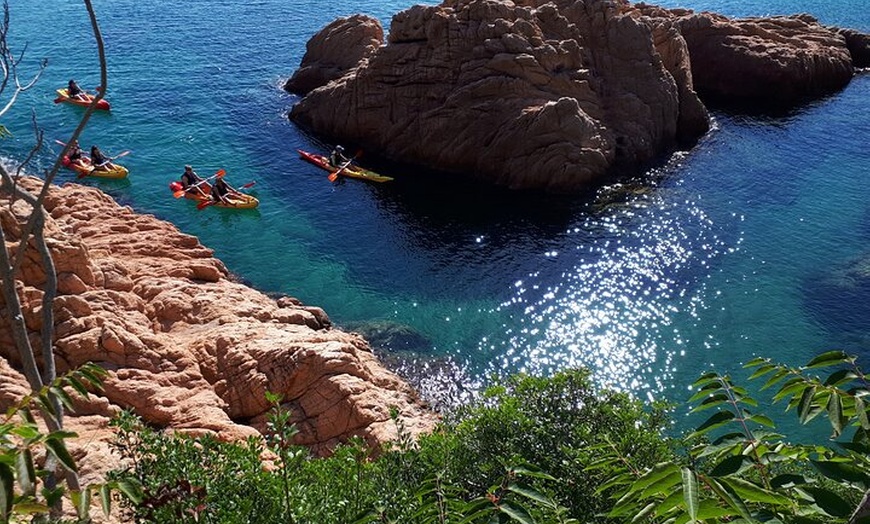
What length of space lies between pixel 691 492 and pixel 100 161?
37869 mm

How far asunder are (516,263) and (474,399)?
29.1ft

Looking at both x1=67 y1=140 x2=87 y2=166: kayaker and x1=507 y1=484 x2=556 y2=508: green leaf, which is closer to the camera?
x1=507 y1=484 x2=556 y2=508: green leaf

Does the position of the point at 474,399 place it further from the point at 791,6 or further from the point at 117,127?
the point at 791,6

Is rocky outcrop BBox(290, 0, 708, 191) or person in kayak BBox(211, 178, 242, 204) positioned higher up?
rocky outcrop BBox(290, 0, 708, 191)

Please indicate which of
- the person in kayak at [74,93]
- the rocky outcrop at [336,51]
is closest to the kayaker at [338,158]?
the rocky outcrop at [336,51]

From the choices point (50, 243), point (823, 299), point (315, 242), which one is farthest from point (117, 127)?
point (823, 299)

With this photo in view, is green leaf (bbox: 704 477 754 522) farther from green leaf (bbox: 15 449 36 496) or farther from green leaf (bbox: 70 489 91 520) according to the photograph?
green leaf (bbox: 70 489 91 520)

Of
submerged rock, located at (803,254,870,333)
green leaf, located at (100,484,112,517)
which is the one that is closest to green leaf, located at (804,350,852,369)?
green leaf, located at (100,484,112,517)

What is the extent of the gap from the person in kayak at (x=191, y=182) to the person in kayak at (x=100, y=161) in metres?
3.81

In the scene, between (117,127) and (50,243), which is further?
(117,127)

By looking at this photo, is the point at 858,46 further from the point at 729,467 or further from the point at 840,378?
the point at 729,467

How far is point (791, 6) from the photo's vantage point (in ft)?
216

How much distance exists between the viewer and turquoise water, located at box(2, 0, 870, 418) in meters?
27.3

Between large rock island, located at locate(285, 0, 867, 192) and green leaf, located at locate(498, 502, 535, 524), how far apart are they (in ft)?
106
